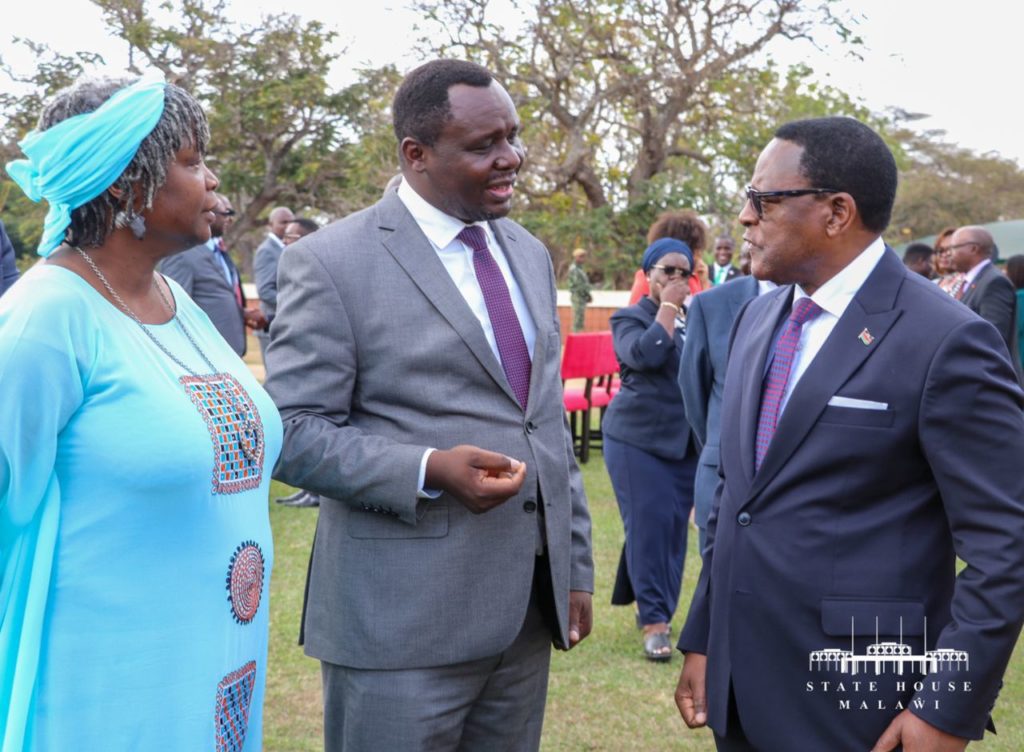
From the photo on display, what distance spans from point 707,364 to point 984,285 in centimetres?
565

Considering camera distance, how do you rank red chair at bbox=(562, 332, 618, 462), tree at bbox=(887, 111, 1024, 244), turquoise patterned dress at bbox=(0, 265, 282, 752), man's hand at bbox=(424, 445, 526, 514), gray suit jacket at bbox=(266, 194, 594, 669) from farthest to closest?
tree at bbox=(887, 111, 1024, 244), red chair at bbox=(562, 332, 618, 462), gray suit jacket at bbox=(266, 194, 594, 669), man's hand at bbox=(424, 445, 526, 514), turquoise patterned dress at bbox=(0, 265, 282, 752)

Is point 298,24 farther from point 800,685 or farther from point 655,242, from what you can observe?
point 800,685

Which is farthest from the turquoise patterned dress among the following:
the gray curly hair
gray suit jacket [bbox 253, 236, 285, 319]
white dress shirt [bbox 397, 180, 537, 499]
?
gray suit jacket [bbox 253, 236, 285, 319]

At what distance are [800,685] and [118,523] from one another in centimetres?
150

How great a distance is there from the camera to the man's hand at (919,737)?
2213 mm

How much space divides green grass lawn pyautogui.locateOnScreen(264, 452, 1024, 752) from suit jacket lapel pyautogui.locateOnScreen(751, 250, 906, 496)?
8.97 feet

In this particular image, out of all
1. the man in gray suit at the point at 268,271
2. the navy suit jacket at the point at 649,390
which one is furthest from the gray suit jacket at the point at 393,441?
the man in gray suit at the point at 268,271

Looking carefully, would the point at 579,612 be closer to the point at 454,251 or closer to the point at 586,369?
the point at 454,251

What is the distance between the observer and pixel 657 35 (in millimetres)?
23766

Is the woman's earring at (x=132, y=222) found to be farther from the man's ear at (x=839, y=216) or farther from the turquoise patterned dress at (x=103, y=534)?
the man's ear at (x=839, y=216)

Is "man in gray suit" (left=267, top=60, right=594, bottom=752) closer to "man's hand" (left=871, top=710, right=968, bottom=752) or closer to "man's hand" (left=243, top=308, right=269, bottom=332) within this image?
"man's hand" (left=871, top=710, right=968, bottom=752)

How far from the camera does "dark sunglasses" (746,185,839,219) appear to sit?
2.49m

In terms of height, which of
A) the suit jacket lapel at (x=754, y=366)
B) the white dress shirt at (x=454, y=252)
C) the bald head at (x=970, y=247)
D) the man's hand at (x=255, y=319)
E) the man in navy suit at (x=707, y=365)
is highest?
the white dress shirt at (x=454, y=252)

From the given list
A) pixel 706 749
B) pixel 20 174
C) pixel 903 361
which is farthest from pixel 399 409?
pixel 706 749
